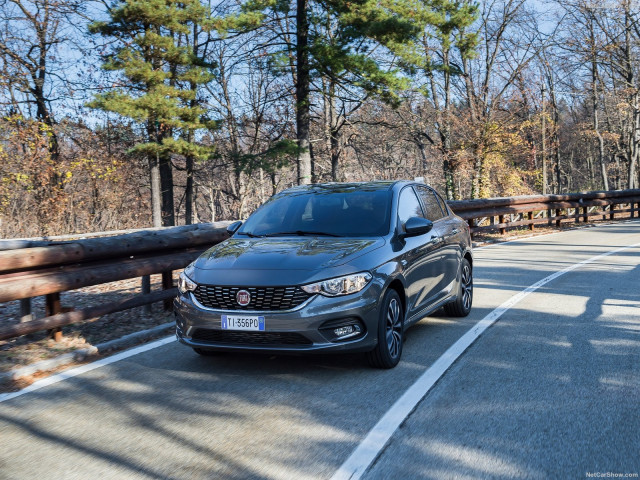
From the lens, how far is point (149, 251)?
7.67 m

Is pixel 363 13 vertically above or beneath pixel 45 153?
above

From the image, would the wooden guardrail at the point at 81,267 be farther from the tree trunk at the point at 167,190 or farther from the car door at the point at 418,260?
the tree trunk at the point at 167,190

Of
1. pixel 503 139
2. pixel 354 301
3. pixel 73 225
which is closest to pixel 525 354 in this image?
pixel 354 301

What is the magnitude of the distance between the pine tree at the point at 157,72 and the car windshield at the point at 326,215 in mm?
17292

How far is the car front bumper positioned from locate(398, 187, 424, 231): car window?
1.40 m

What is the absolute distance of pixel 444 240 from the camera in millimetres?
7129

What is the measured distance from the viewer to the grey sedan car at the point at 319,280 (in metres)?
4.91

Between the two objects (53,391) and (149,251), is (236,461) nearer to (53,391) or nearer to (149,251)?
(53,391)

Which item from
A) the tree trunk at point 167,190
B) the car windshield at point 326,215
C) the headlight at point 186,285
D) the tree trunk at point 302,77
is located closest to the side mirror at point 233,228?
the car windshield at point 326,215

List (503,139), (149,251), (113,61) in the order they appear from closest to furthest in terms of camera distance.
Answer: (149,251)
(113,61)
(503,139)

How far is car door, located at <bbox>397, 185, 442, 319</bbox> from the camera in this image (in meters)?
5.95

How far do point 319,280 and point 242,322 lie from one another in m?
0.69

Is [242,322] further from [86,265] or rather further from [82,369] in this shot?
[86,265]

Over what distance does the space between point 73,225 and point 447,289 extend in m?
21.8
